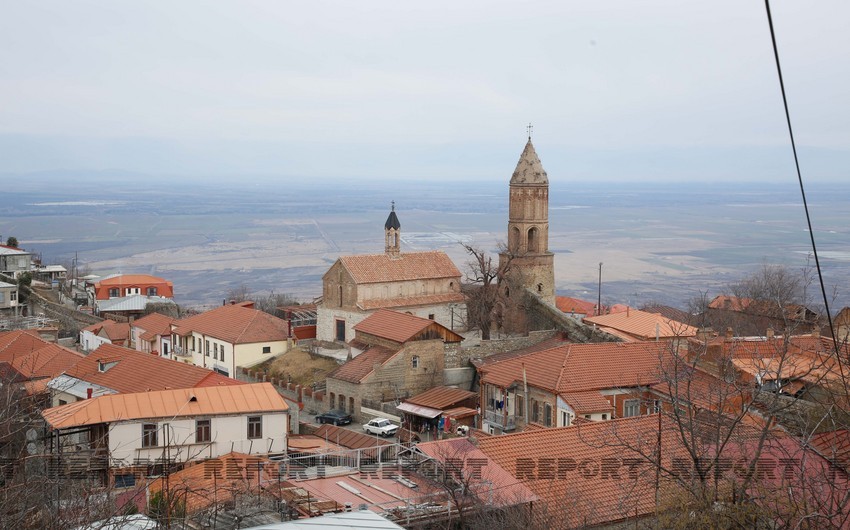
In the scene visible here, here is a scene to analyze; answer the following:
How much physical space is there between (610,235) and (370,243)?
52357 mm

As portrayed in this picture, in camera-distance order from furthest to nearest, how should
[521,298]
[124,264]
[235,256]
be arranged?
[235,256] → [124,264] → [521,298]

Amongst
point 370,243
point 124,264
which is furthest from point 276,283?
point 370,243

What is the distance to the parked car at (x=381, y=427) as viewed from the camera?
32.4 meters

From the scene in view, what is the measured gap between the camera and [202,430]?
976 inches

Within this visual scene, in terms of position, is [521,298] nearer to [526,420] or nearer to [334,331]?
[334,331]

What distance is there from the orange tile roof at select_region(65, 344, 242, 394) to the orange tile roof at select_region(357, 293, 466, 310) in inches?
526

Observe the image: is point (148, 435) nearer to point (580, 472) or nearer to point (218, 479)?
point (218, 479)

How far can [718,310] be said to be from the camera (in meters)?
55.1

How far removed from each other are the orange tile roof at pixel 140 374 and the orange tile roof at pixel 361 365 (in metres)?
5.98

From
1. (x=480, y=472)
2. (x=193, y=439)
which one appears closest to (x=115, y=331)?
(x=193, y=439)

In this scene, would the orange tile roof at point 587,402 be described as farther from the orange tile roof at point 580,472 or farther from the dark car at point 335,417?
the dark car at point 335,417

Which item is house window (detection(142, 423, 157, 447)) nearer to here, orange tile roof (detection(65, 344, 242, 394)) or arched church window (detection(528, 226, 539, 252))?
orange tile roof (detection(65, 344, 242, 394))

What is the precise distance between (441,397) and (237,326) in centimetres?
1314

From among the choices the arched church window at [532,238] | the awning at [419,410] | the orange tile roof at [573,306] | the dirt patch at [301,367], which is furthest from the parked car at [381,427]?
the orange tile roof at [573,306]
